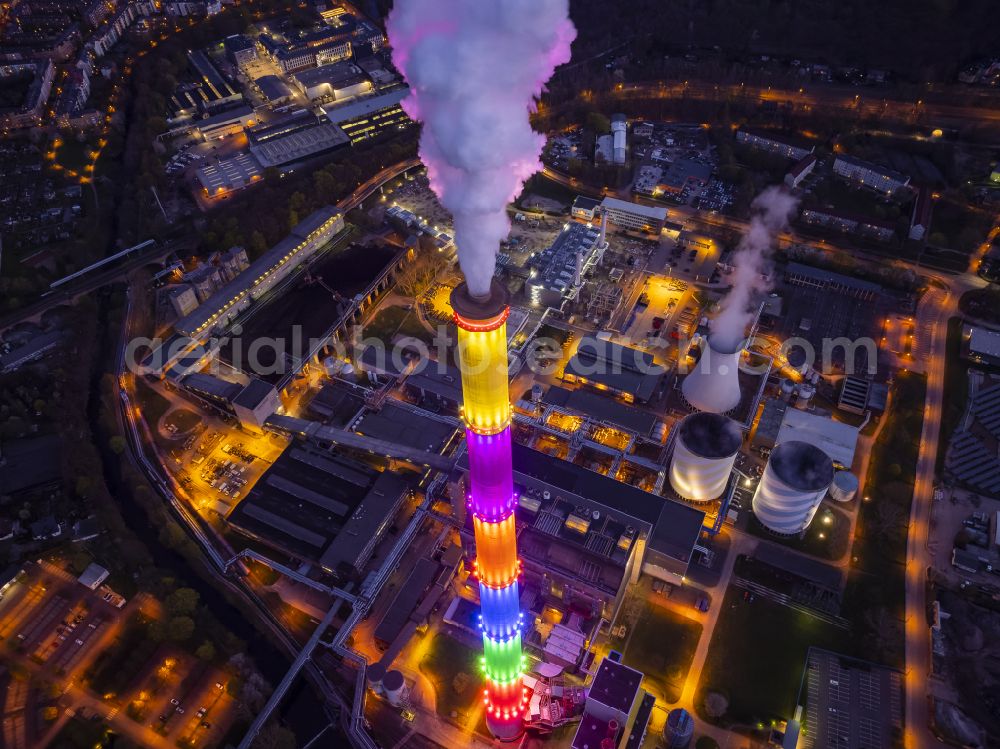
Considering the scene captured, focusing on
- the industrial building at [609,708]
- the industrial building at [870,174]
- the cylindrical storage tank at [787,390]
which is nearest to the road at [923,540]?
the cylindrical storage tank at [787,390]

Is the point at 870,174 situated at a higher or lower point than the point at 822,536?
higher

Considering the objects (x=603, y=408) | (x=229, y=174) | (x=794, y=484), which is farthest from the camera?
(x=229, y=174)

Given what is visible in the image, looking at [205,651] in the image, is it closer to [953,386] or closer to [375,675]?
[375,675]

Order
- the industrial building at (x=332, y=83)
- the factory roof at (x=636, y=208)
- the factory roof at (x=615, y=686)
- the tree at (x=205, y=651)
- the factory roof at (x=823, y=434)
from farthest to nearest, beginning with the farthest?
the industrial building at (x=332, y=83)
the factory roof at (x=636, y=208)
the factory roof at (x=823, y=434)
the tree at (x=205, y=651)
the factory roof at (x=615, y=686)

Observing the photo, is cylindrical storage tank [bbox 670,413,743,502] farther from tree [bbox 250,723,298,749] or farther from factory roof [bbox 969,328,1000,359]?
tree [bbox 250,723,298,749]

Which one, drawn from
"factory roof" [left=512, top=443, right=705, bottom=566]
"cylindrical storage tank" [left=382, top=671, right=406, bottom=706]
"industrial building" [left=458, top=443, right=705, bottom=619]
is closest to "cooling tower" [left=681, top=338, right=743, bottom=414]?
"factory roof" [left=512, top=443, right=705, bottom=566]

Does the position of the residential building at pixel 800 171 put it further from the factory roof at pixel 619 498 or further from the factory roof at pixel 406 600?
the factory roof at pixel 406 600

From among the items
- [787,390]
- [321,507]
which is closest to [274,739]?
[321,507]
